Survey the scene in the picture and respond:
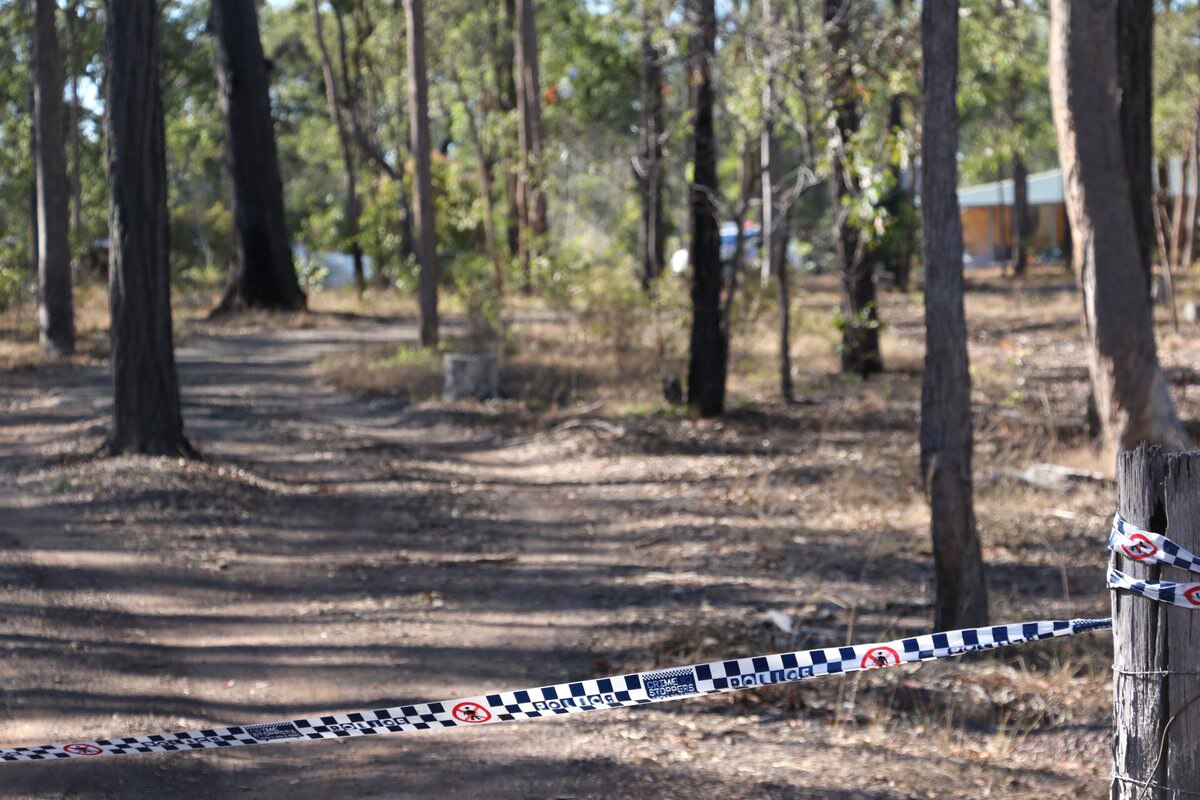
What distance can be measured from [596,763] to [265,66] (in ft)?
68.6

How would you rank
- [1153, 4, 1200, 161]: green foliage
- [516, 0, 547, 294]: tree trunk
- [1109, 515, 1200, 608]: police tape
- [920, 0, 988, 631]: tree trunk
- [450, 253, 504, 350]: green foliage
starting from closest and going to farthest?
[1109, 515, 1200, 608]: police tape, [920, 0, 988, 631]: tree trunk, [450, 253, 504, 350]: green foliage, [516, 0, 547, 294]: tree trunk, [1153, 4, 1200, 161]: green foliage

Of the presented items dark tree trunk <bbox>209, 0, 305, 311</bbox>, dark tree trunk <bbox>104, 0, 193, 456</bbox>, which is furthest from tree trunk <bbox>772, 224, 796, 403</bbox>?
dark tree trunk <bbox>209, 0, 305, 311</bbox>

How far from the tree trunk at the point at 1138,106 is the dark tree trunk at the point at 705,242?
151 inches

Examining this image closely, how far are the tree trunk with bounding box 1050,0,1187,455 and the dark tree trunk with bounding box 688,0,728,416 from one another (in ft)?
13.6

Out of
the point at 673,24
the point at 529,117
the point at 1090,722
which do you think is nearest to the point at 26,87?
the point at 529,117

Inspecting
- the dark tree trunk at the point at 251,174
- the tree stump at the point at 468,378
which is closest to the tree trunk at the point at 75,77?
the dark tree trunk at the point at 251,174

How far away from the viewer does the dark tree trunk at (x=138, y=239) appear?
10266mm

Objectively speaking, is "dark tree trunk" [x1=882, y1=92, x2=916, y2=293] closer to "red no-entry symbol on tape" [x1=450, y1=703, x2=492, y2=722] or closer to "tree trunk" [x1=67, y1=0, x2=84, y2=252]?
"tree trunk" [x1=67, y1=0, x2=84, y2=252]

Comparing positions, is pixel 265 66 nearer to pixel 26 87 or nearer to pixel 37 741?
pixel 26 87

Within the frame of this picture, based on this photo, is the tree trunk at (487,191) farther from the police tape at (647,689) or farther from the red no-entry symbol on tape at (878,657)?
the red no-entry symbol on tape at (878,657)

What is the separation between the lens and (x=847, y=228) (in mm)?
16562

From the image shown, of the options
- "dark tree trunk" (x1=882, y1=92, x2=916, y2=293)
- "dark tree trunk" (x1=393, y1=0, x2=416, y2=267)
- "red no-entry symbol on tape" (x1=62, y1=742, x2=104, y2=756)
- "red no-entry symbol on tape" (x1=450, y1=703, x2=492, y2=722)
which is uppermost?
"dark tree trunk" (x1=393, y1=0, x2=416, y2=267)

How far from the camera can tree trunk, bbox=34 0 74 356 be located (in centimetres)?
1739

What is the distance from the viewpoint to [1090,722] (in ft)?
21.6
